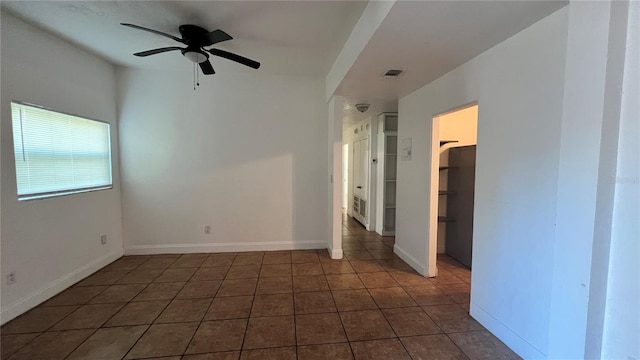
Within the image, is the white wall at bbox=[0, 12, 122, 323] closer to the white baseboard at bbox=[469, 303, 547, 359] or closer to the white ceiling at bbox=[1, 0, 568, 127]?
the white ceiling at bbox=[1, 0, 568, 127]

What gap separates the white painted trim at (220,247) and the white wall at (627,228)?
3.59m

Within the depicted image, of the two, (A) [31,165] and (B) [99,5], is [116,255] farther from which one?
(B) [99,5]

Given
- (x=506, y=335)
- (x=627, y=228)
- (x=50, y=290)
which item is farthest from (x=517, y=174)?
(x=50, y=290)

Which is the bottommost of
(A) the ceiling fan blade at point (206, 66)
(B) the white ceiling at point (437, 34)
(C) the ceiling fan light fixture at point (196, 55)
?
(B) the white ceiling at point (437, 34)

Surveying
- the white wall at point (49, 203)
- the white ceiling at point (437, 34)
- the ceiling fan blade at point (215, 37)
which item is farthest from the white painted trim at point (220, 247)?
the ceiling fan blade at point (215, 37)

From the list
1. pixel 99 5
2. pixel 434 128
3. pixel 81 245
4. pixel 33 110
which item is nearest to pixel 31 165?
pixel 33 110

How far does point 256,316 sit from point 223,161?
2.49 meters

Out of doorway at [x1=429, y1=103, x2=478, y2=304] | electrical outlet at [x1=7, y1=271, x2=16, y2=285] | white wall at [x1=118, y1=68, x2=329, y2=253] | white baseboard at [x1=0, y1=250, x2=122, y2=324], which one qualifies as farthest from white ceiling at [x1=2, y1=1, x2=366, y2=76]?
white baseboard at [x1=0, y1=250, x2=122, y2=324]

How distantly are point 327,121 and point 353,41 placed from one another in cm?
181

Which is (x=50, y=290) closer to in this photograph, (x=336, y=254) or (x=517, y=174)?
(x=336, y=254)

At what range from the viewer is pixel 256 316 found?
247 cm

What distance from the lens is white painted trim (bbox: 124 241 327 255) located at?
4082 mm

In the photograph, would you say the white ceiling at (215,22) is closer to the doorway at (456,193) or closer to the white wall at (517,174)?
the white wall at (517,174)

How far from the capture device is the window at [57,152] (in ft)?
8.34
